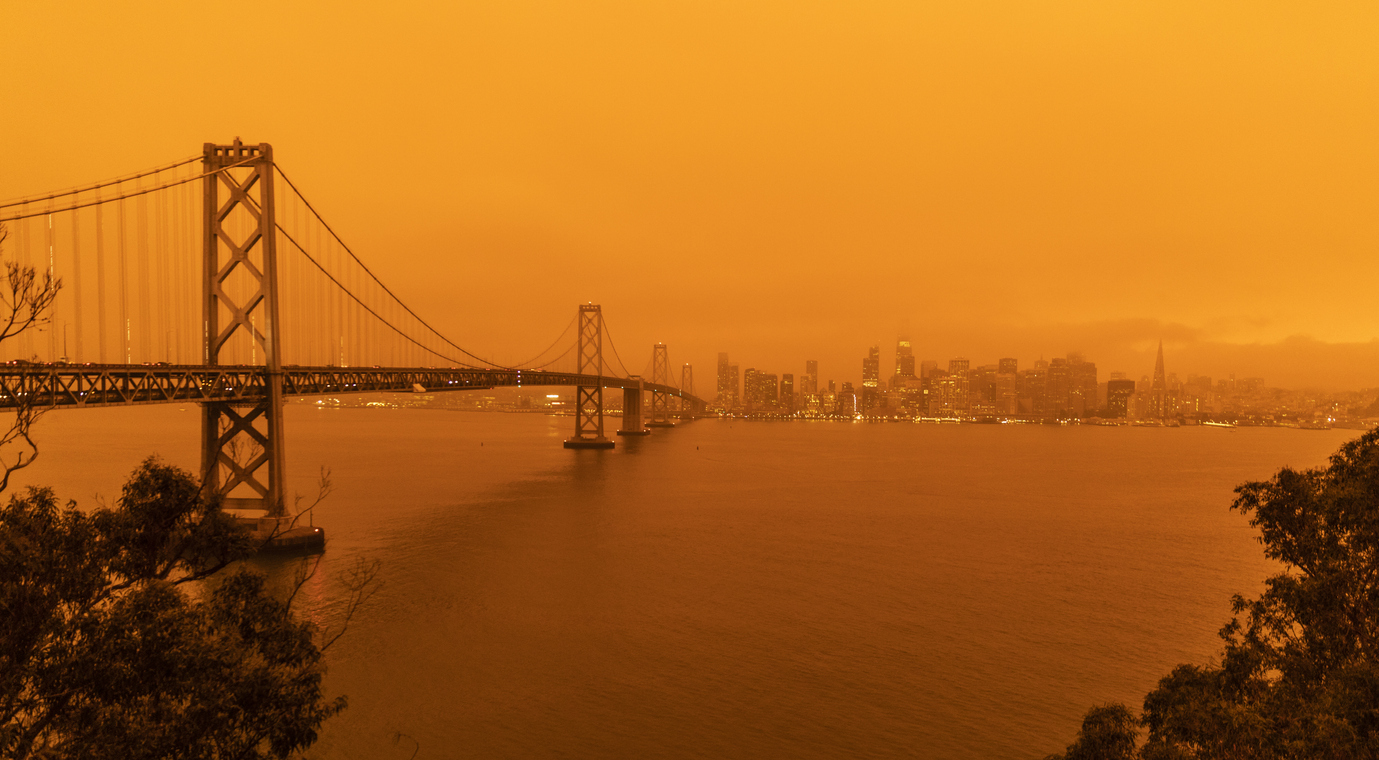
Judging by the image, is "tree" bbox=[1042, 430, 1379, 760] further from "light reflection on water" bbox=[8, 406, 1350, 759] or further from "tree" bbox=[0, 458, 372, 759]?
"tree" bbox=[0, 458, 372, 759]

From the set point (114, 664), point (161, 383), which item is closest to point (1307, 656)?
point (114, 664)

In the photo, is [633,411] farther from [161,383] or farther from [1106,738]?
[1106,738]

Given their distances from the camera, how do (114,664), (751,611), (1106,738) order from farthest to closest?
(751,611) < (1106,738) < (114,664)

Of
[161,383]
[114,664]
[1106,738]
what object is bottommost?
[1106,738]

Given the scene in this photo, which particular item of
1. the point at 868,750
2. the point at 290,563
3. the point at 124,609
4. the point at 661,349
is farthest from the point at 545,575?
the point at 661,349

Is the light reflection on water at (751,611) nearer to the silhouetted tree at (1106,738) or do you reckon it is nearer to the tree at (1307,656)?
the silhouetted tree at (1106,738)

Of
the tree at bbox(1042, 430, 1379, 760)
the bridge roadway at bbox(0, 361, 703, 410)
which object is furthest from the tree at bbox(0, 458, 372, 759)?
the tree at bbox(1042, 430, 1379, 760)
